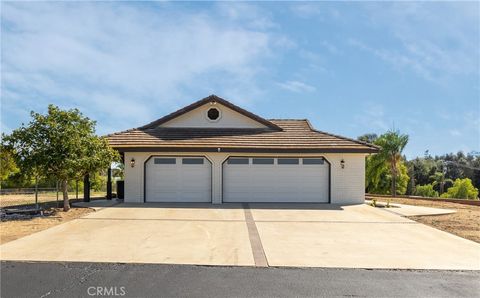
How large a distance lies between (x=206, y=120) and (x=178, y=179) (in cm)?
383

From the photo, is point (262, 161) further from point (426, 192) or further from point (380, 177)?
point (426, 192)

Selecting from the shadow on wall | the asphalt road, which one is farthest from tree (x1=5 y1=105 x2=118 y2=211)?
the asphalt road

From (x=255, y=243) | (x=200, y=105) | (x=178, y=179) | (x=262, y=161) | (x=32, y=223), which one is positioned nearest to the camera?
(x=255, y=243)

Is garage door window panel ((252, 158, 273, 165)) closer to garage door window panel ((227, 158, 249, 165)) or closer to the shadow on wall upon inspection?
garage door window panel ((227, 158, 249, 165))

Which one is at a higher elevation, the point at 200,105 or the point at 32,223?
the point at 200,105

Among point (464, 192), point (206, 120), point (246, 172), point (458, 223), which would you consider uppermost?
point (206, 120)

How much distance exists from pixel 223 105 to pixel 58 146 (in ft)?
29.0

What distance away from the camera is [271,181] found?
18.0 m

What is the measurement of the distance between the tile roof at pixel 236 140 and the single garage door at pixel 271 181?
76 cm

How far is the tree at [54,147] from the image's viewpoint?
1346cm

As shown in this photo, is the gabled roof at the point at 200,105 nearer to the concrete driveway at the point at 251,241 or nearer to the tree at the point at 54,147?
the tree at the point at 54,147

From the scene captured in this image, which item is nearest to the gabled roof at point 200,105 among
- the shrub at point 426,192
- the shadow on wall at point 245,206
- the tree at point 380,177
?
Answer: the shadow on wall at point 245,206

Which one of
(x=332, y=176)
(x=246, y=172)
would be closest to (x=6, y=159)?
(x=246, y=172)

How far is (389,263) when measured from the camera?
24.9 feet
